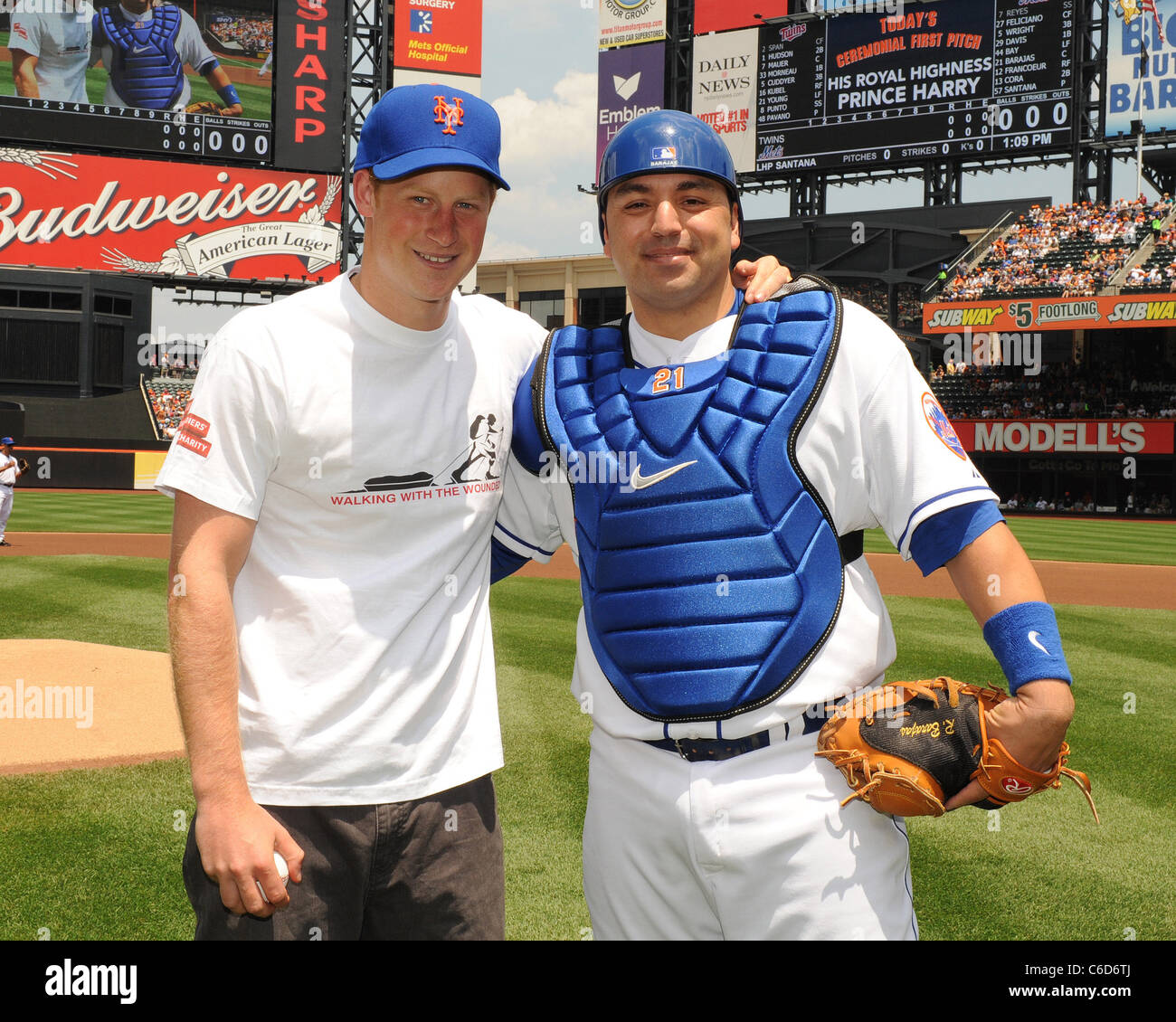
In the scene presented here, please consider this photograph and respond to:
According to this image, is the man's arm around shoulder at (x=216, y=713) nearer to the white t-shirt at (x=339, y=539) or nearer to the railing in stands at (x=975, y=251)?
the white t-shirt at (x=339, y=539)

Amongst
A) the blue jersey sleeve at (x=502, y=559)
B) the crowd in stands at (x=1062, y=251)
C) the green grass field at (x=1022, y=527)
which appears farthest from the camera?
the crowd in stands at (x=1062, y=251)

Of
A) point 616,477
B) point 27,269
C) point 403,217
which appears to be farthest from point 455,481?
point 27,269

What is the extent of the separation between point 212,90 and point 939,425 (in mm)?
44564

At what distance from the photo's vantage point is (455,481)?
2.58 m

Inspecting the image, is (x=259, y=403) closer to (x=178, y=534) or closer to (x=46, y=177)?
(x=178, y=534)

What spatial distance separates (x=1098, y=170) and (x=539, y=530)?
4132 centimetres

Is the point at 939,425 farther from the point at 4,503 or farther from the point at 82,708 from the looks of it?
the point at 4,503

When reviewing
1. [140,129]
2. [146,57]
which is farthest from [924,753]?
[146,57]

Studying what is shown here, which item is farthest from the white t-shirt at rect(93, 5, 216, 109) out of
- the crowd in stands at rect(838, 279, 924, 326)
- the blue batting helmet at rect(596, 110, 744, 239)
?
the blue batting helmet at rect(596, 110, 744, 239)

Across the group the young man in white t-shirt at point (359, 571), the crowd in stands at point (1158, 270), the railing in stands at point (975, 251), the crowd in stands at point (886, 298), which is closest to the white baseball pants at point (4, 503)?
the young man in white t-shirt at point (359, 571)

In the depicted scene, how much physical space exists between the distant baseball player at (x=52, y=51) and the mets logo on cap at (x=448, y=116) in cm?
Answer: 4403

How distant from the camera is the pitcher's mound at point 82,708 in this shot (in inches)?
242

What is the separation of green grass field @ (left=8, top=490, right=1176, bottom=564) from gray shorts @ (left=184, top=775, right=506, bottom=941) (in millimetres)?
17528

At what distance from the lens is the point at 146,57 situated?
4034cm
